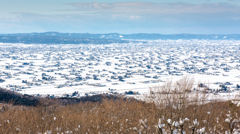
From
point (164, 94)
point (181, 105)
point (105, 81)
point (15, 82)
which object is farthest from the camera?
point (105, 81)

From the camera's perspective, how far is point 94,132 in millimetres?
9883

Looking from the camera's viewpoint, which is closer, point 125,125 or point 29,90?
point 125,125

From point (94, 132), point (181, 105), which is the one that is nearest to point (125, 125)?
point (94, 132)

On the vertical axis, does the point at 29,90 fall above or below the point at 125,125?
below

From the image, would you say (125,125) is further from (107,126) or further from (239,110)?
(239,110)

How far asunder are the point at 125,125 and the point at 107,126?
854 millimetres

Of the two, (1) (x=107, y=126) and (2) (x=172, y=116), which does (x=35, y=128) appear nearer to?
(1) (x=107, y=126)

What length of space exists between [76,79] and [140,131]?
55.5 m

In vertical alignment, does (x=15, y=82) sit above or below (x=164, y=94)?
below

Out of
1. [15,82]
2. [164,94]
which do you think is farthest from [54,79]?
[164,94]

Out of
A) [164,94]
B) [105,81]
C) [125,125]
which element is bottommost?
[105,81]

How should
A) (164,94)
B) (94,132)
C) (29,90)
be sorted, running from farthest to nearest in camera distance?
(29,90) → (164,94) → (94,132)

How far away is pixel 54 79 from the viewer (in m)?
63.1

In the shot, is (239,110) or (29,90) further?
(29,90)
